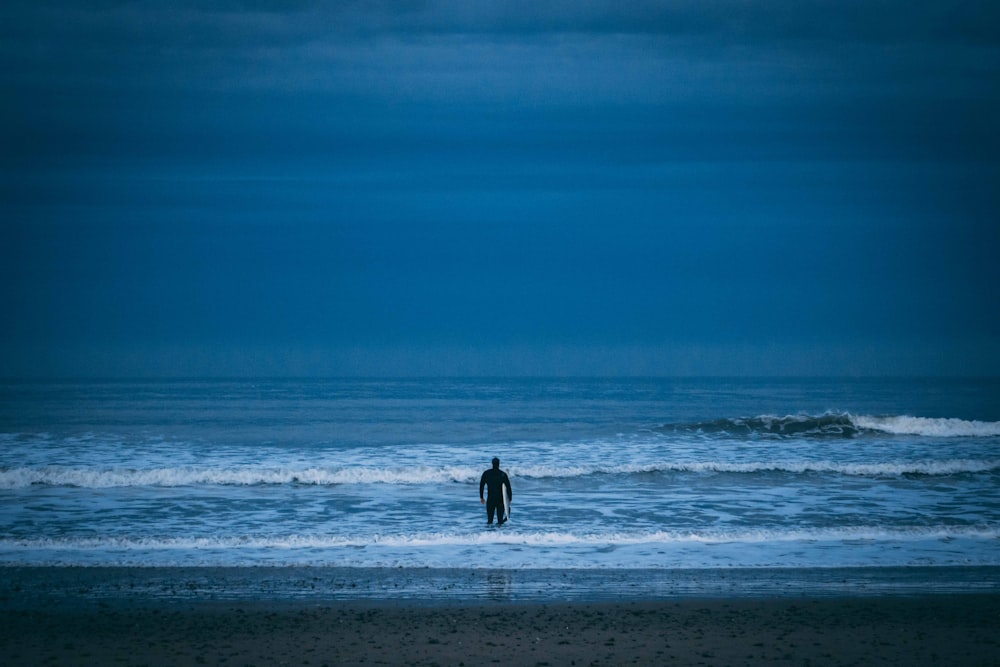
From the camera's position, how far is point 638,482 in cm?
2302

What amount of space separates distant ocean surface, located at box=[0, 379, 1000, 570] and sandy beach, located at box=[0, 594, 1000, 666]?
259 cm

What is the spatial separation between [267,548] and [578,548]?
204 inches

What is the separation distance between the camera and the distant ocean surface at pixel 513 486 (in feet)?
45.5

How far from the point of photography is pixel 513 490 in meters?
21.6

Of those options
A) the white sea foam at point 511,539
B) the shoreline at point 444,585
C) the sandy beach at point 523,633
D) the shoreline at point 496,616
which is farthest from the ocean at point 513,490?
the sandy beach at point 523,633

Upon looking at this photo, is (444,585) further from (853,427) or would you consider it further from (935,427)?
(935,427)

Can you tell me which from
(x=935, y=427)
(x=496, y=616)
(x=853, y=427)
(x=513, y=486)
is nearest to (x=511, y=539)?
(x=496, y=616)

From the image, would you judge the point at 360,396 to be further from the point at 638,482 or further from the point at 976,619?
the point at 976,619

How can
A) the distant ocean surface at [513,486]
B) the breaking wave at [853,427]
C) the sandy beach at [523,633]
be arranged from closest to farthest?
the sandy beach at [523,633], the distant ocean surface at [513,486], the breaking wave at [853,427]

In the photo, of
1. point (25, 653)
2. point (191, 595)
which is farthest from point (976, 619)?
point (25, 653)

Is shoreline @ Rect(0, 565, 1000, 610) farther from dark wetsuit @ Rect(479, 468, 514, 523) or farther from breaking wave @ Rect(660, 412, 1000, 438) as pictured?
breaking wave @ Rect(660, 412, 1000, 438)

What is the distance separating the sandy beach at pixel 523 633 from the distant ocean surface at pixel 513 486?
2588mm

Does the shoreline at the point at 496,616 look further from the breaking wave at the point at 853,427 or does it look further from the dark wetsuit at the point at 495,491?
the breaking wave at the point at 853,427

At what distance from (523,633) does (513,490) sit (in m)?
12.4
